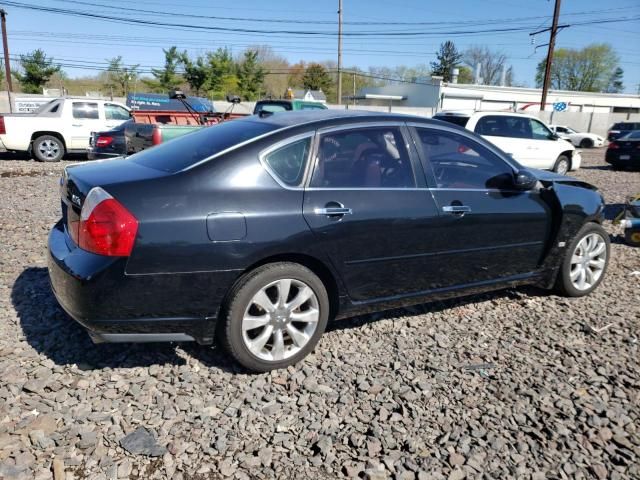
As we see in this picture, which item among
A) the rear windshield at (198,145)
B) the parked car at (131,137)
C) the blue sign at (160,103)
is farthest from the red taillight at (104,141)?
the rear windshield at (198,145)

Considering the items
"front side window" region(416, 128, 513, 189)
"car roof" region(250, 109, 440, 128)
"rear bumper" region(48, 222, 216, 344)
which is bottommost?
"rear bumper" region(48, 222, 216, 344)

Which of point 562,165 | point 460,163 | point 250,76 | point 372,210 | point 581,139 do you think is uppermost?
point 250,76

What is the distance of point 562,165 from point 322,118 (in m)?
12.2

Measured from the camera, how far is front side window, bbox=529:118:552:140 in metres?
12.7

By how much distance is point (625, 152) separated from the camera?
54.6ft

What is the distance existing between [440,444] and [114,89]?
55.8 metres

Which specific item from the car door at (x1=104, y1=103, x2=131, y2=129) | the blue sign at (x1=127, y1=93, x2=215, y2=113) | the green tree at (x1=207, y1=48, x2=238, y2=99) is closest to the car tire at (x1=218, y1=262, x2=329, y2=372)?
the car door at (x1=104, y1=103, x2=131, y2=129)

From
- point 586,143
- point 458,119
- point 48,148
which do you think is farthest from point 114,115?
point 586,143

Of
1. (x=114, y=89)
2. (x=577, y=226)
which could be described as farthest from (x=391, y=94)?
(x=577, y=226)

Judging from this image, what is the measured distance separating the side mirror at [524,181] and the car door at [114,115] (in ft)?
40.8

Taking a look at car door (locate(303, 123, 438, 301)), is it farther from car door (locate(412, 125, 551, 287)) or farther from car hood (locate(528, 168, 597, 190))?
car hood (locate(528, 168, 597, 190))

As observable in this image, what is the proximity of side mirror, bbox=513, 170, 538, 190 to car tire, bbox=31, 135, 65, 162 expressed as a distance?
41.3 feet

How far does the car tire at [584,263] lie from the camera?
4.55 meters

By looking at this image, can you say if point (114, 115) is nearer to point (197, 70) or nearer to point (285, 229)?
point (285, 229)
